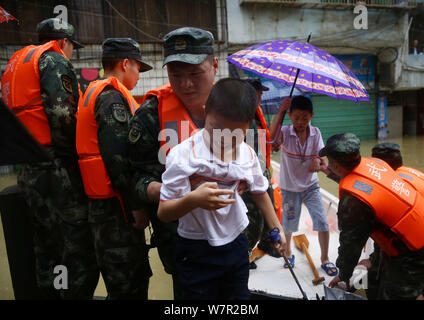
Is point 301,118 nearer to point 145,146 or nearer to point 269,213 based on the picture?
point 269,213

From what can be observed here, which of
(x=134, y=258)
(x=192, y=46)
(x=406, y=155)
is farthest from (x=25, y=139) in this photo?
(x=406, y=155)

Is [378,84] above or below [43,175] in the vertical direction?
above

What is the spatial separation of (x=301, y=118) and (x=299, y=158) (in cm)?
44

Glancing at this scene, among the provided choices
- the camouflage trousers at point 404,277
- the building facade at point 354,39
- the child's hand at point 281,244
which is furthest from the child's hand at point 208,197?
the building facade at point 354,39

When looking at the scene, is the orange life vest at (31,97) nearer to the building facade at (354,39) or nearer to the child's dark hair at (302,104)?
the child's dark hair at (302,104)

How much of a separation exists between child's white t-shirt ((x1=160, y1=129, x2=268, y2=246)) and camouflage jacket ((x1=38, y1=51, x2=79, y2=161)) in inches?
43.9

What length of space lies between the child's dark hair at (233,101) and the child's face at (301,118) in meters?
2.08

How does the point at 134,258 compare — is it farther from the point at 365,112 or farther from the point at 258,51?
the point at 365,112

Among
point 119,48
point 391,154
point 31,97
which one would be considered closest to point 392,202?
point 391,154

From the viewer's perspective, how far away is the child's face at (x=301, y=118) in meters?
3.17

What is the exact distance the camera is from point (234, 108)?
119cm

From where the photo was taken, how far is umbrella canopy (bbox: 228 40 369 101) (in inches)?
96.1

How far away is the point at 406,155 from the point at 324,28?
18.0ft

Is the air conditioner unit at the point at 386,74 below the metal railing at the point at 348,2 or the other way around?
below
